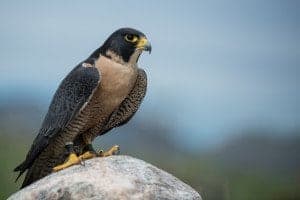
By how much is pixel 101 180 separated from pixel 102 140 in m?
2.27

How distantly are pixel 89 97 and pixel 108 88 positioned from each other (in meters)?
0.14

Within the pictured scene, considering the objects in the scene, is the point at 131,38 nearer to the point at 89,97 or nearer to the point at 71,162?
the point at 89,97

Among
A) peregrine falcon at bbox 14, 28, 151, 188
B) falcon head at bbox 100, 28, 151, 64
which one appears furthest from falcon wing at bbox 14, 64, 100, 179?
falcon head at bbox 100, 28, 151, 64

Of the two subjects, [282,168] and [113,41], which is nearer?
[113,41]

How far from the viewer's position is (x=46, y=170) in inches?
169

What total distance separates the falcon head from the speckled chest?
5 cm

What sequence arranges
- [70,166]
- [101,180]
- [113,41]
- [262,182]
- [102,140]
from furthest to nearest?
1. [262,182]
2. [102,140]
3. [113,41]
4. [70,166]
5. [101,180]

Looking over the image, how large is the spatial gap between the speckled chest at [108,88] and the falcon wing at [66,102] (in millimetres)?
55

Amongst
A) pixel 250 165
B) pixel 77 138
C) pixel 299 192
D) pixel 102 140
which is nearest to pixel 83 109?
pixel 77 138

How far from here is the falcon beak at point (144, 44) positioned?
13.3 ft

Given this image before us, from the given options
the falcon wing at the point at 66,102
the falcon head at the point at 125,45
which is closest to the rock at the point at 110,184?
the falcon wing at the point at 66,102

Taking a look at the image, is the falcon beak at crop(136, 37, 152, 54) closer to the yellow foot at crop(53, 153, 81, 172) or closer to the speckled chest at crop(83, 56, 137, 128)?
the speckled chest at crop(83, 56, 137, 128)

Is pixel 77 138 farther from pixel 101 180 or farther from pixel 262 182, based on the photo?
pixel 262 182

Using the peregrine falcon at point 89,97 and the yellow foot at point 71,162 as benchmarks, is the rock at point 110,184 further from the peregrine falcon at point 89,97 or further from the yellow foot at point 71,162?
the peregrine falcon at point 89,97
